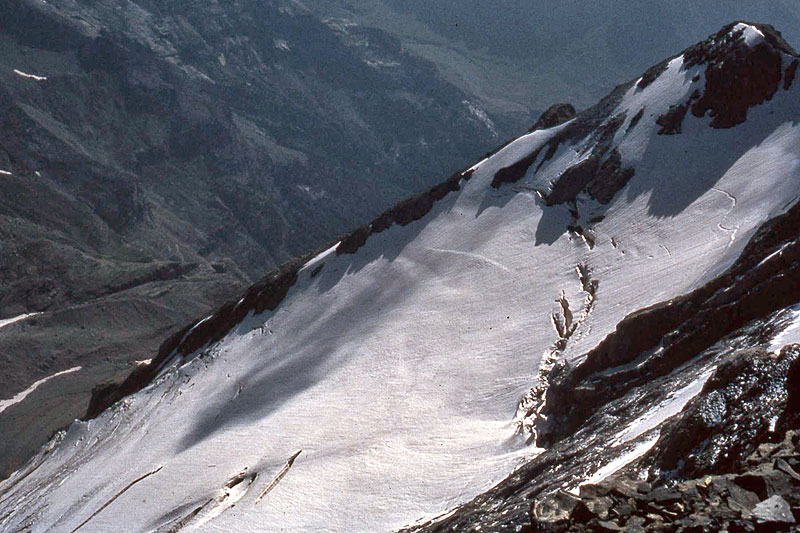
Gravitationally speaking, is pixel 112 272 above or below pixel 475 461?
above

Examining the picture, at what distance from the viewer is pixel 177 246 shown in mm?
183625

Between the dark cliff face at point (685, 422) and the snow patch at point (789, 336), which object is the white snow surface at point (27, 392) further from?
the snow patch at point (789, 336)

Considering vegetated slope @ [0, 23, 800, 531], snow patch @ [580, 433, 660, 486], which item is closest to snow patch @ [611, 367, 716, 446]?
vegetated slope @ [0, 23, 800, 531]

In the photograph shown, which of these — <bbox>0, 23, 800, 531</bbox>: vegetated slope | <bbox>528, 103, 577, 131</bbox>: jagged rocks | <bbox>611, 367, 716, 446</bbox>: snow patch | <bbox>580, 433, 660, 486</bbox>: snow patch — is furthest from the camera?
<bbox>528, 103, 577, 131</bbox>: jagged rocks

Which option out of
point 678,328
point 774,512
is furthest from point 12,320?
point 774,512

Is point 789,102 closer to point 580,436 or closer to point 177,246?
point 580,436

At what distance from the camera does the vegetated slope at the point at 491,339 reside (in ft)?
92.0

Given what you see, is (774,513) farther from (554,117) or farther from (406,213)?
(554,117)

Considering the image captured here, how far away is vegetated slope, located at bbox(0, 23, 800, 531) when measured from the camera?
2805cm

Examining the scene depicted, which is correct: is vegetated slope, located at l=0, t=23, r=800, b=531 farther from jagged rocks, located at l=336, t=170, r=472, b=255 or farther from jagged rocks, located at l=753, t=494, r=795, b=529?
jagged rocks, located at l=753, t=494, r=795, b=529

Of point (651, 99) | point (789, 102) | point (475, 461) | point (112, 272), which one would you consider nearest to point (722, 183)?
point (789, 102)

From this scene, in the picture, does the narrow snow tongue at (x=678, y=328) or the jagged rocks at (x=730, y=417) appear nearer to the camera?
the jagged rocks at (x=730, y=417)

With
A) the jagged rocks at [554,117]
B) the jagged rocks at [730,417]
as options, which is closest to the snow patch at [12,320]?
the jagged rocks at [554,117]

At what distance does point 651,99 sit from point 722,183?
14.1 m
